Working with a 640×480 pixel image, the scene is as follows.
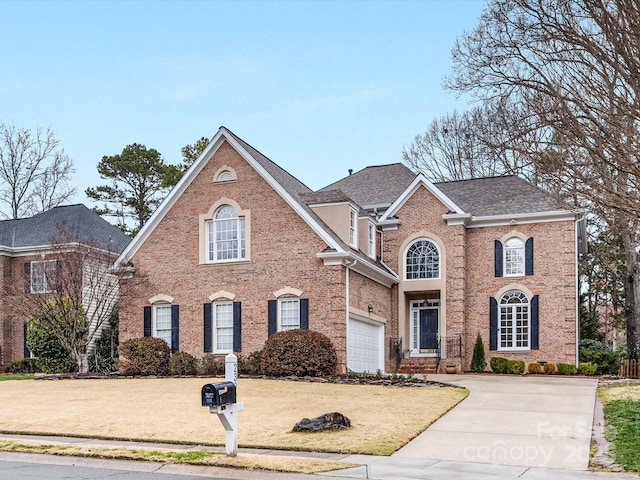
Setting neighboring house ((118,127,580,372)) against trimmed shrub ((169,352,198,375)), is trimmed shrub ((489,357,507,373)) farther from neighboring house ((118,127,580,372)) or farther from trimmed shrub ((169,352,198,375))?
trimmed shrub ((169,352,198,375))

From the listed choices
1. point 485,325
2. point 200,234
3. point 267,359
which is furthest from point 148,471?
point 485,325

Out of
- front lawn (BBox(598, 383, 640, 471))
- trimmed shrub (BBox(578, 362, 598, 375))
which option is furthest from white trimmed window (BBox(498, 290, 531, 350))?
front lawn (BBox(598, 383, 640, 471))

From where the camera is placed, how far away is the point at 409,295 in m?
31.1

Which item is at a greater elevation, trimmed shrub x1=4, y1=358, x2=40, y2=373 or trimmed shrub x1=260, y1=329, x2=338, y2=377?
trimmed shrub x1=260, y1=329, x2=338, y2=377

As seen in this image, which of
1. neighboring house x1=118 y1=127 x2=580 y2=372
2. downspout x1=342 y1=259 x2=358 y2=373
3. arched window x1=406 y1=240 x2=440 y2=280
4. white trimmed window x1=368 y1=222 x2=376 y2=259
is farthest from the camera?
arched window x1=406 y1=240 x2=440 y2=280

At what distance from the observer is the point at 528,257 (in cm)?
2967

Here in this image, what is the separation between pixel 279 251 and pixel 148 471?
15708mm

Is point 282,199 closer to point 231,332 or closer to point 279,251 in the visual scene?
point 279,251

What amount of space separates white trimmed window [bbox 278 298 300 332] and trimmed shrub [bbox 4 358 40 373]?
13473 millimetres

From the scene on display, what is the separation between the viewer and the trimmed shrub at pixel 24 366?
112 feet

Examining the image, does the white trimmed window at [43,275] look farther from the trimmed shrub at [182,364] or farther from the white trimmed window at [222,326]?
the white trimmed window at [222,326]

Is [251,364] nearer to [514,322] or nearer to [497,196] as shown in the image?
[514,322]

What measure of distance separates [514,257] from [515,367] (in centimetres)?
422

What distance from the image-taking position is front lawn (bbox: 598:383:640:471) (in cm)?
1167
